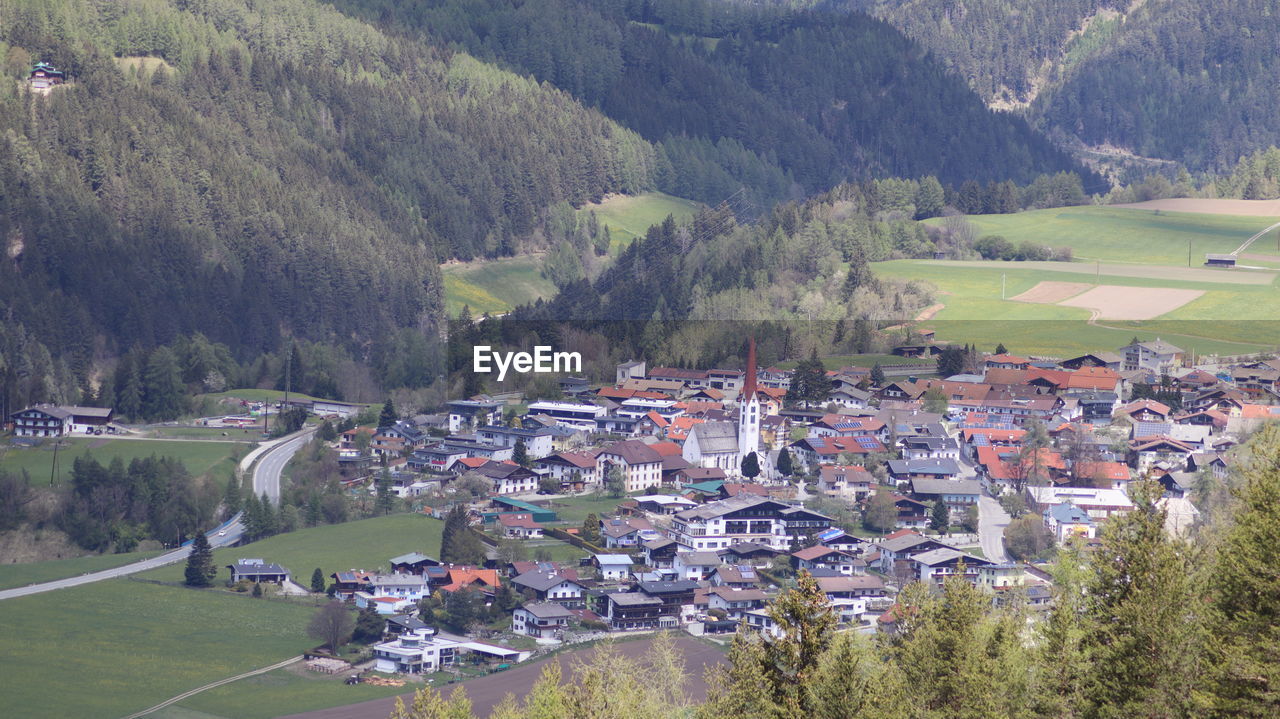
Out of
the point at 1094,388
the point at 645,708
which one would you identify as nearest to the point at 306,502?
the point at 1094,388

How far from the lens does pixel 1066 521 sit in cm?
6281

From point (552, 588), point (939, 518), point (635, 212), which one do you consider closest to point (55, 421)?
point (552, 588)

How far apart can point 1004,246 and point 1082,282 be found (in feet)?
40.7

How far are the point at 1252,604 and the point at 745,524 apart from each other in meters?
41.7

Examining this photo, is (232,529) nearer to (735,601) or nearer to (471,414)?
(471,414)

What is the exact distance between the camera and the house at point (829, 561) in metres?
58.9

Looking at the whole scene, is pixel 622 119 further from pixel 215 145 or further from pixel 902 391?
pixel 902 391

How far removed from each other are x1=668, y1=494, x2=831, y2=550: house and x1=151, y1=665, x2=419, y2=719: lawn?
1599 cm

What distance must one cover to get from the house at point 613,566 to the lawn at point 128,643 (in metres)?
9.02

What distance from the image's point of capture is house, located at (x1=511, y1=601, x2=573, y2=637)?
176 feet

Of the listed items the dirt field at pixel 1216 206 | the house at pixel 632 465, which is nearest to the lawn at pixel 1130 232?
the dirt field at pixel 1216 206

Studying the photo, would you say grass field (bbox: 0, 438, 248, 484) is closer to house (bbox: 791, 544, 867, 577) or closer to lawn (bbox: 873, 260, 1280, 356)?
house (bbox: 791, 544, 867, 577)

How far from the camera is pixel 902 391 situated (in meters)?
81.3

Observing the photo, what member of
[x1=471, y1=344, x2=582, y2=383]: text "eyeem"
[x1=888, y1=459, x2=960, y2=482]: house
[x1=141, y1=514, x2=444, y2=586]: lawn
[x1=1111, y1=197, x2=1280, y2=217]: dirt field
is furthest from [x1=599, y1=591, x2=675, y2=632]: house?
[x1=1111, y1=197, x2=1280, y2=217]: dirt field
